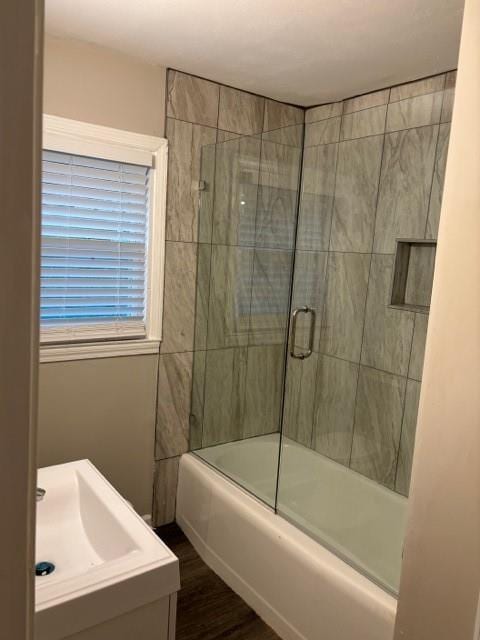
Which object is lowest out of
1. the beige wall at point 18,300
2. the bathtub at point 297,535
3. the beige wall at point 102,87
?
the bathtub at point 297,535

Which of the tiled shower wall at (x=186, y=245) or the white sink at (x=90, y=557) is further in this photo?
the tiled shower wall at (x=186, y=245)

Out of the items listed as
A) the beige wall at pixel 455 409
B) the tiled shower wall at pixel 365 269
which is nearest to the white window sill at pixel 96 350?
the tiled shower wall at pixel 365 269

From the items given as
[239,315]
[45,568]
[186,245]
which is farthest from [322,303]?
[45,568]

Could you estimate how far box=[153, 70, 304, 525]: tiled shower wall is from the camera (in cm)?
249

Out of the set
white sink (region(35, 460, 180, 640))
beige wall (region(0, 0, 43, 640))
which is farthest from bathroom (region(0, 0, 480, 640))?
beige wall (region(0, 0, 43, 640))

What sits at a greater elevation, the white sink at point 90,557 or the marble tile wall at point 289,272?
A: the marble tile wall at point 289,272

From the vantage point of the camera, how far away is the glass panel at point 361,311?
91.7 inches

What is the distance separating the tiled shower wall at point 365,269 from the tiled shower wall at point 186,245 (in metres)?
0.37

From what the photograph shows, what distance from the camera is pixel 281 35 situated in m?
1.99

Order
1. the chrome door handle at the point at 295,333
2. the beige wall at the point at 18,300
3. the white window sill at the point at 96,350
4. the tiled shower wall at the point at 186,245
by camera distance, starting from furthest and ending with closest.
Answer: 1. the chrome door handle at the point at 295,333
2. the tiled shower wall at the point at 186,245
3. the white window sill at the point at 96,350
4. the beige wall at the point at 18,300

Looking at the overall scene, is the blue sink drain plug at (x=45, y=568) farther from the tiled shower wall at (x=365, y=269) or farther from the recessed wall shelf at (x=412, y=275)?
the recessed wall shelf at (x=412, y=275)

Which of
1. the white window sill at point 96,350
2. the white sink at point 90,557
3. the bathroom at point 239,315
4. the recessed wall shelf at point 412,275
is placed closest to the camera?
the white sink at point 90,557

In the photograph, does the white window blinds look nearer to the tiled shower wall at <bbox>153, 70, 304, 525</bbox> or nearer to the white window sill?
the white window sill

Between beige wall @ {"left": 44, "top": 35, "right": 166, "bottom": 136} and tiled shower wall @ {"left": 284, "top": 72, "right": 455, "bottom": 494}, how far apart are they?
85 centimetres
